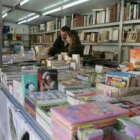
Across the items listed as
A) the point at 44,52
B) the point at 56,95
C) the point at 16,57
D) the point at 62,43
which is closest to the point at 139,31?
the point at 62,43

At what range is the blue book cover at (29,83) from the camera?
1429 mm

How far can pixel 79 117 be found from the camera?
0.77 m

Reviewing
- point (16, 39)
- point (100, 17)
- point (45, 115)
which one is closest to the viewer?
point (45, 115)

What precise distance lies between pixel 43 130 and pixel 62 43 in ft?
9.39

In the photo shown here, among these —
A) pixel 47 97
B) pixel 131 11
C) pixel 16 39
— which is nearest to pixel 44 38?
pixel 16 39

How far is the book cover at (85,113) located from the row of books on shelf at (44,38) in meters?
5.93

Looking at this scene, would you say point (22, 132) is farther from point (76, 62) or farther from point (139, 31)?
point (139, 31)

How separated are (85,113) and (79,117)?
6cm

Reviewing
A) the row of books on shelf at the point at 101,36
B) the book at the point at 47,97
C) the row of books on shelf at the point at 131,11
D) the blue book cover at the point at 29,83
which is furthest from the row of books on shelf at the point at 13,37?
the book at the point at 47,97

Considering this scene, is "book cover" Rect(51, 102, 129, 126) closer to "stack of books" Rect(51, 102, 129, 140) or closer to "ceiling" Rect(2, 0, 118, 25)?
"stack of books" Rect(51, 102, 129, 140)

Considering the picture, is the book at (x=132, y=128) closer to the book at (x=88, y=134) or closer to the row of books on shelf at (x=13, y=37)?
the book at (x=88, y=134)

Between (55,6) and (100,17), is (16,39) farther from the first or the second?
(100,17)

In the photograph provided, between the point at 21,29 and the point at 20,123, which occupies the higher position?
the point at 21,29

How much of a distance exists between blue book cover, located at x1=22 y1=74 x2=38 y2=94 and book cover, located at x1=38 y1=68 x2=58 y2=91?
4 cm
